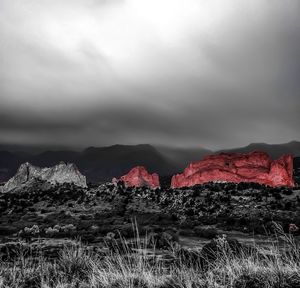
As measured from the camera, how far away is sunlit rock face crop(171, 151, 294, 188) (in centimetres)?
8950

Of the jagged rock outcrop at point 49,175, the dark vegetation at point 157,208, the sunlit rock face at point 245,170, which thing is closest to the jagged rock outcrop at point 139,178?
the sunlit rock face at point 245,170

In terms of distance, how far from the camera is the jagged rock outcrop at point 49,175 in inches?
2955

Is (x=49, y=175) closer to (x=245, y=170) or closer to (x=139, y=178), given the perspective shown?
(x=139, y=178)

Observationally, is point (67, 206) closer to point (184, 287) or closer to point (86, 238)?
point (86, 238)

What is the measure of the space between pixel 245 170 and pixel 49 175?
176 ft

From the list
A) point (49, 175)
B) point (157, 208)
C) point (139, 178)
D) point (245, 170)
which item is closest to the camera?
point (157, 208)

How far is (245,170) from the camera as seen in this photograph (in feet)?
304

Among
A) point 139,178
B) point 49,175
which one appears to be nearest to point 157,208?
point 49,175

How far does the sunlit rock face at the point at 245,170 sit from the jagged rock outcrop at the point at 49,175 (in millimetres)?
35365

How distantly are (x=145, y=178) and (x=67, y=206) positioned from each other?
68.5 meters

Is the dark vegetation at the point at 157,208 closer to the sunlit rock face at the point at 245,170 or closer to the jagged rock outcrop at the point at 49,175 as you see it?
the jagged rock outcrop at the point at 49,175

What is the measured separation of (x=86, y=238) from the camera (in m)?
18.6

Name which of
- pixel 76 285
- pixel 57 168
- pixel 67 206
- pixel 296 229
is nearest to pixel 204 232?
pixel 296 229

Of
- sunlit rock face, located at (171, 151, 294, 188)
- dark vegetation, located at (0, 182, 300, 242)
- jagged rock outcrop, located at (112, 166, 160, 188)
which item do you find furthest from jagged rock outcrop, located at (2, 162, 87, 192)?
sunlit rock face, located at (171, 151, 294, 188)
